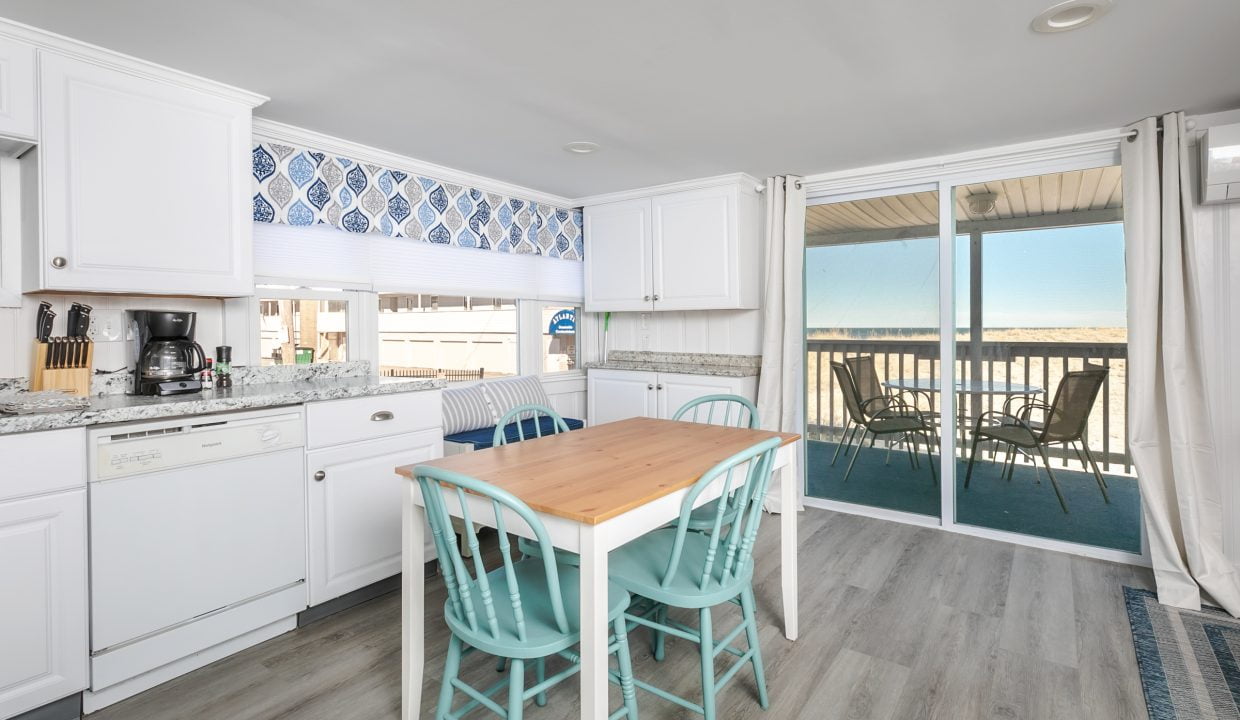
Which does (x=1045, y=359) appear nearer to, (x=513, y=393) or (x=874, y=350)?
(x=874, y=350)

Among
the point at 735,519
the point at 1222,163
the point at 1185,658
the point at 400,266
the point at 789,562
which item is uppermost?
the point at 1222,163

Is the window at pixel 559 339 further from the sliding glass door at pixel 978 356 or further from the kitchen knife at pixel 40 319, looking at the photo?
the kitchen knife at pixel 40 319

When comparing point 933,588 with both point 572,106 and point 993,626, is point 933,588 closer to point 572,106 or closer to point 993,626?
point 993,626

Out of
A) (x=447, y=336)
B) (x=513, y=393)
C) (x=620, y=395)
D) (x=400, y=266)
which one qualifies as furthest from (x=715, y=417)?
(x=400, y=266)

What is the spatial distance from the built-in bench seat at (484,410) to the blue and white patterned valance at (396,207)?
92cm

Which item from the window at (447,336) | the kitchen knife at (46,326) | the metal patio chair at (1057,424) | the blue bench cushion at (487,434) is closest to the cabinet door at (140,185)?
the kitchen knife at (46,326)

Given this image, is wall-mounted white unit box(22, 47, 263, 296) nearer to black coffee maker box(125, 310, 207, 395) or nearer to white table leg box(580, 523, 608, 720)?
black coffee maker box(125, 310, 207, 395)

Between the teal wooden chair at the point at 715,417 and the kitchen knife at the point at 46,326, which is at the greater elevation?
the kitchen knife at the point at 46,326

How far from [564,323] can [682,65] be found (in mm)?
2755

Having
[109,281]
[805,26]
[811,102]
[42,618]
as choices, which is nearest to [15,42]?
[109,281]

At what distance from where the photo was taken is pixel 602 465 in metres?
2.00

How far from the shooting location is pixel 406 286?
3.66 m

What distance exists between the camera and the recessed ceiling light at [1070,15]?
6.23 ft

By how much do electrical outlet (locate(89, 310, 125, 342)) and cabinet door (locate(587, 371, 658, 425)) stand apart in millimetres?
2762
